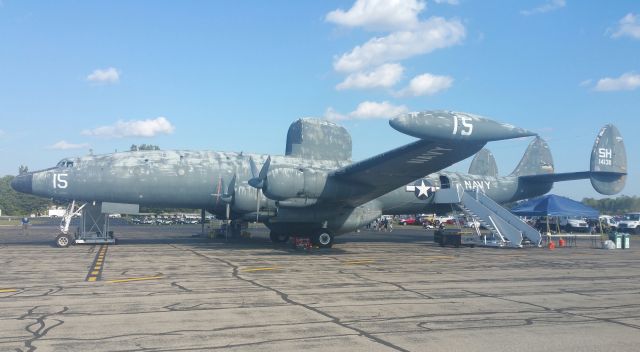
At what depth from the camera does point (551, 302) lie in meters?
10.6

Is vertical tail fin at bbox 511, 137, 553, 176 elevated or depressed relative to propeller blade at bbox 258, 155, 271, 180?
elevated

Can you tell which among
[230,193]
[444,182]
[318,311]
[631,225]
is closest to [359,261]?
[230,193]

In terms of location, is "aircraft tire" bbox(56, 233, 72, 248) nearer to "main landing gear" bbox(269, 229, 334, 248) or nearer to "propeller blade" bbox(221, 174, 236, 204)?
"propeller blade" bbox(221, 174, 236, 204)

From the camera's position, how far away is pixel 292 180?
20.9 meters

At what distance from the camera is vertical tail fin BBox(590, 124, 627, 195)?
28547mm

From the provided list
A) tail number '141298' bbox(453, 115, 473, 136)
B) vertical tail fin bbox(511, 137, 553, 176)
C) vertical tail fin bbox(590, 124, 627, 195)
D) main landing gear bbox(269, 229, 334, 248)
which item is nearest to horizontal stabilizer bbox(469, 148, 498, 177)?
vertical tail fin bbox(511, 137, 553, 176)

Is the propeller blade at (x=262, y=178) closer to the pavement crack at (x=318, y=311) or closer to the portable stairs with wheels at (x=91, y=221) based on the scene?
the pavement crack at (x=318, y=311)

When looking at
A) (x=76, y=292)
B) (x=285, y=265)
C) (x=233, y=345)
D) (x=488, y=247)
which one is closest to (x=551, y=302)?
(x=233, y=345)

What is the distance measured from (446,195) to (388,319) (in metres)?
20.5

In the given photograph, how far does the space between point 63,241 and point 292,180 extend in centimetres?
1097

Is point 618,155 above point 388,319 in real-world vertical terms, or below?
above

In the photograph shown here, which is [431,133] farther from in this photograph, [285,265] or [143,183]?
[143,183]

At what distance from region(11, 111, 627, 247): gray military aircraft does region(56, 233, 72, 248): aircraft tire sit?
173cm

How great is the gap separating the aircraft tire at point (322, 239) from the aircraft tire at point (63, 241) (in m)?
10.8
